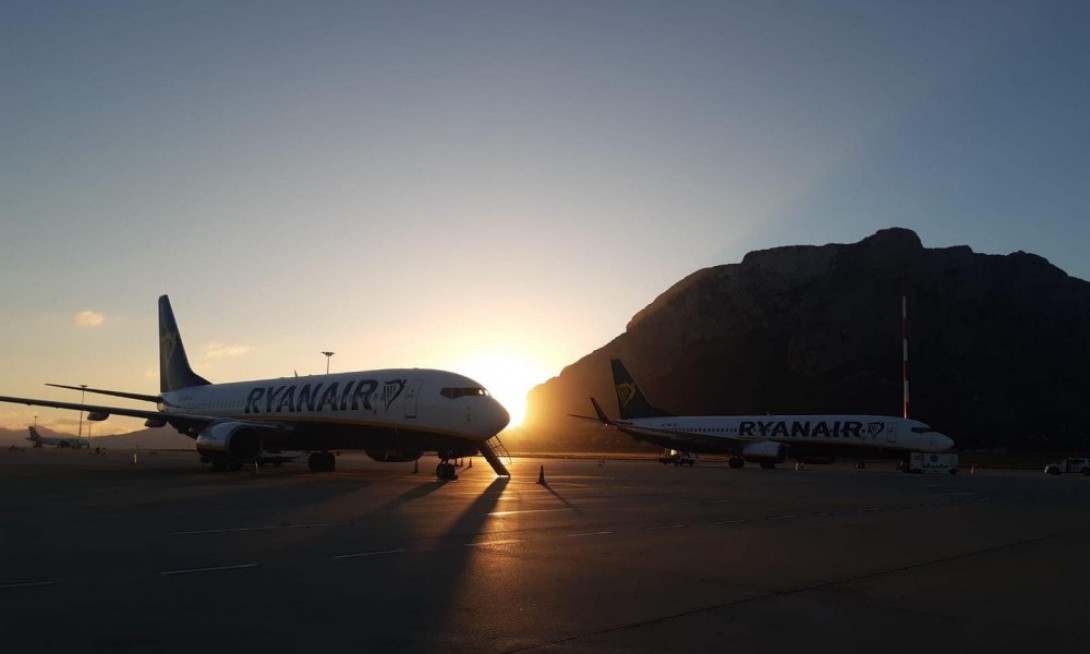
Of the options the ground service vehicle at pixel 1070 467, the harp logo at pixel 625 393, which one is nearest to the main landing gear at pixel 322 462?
the harp logo at pixel 625 393

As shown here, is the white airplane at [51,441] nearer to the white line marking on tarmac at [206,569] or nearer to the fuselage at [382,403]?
the fuselage at [382,403]

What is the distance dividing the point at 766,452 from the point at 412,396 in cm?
2721

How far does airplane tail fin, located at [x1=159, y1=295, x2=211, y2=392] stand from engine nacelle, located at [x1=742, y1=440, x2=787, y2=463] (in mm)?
32652

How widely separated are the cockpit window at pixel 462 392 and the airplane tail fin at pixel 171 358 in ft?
70.4

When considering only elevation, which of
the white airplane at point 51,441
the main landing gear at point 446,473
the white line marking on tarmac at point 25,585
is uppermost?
the white line marking on tarmac at point 25,585

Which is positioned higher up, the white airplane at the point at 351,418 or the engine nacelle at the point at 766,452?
the white airplane at the point at 351,418

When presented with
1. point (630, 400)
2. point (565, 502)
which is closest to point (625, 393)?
point (630, 400)

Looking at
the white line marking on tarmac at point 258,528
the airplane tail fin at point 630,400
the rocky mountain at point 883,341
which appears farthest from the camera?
the rocky mountain at point 883,341

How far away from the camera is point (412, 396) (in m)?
30.4

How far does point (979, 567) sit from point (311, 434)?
2850cm

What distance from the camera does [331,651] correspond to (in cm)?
578

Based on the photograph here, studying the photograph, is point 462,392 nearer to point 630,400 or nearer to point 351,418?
point 351,418

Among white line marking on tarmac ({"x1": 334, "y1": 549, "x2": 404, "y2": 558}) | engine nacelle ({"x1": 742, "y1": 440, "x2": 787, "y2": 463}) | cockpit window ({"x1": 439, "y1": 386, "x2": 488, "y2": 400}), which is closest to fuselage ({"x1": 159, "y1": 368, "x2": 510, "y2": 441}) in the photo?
cockpit window ({"x1": 439, "y1": 386, "x2": 488, "y2": 400})

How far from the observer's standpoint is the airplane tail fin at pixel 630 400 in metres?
65.2
